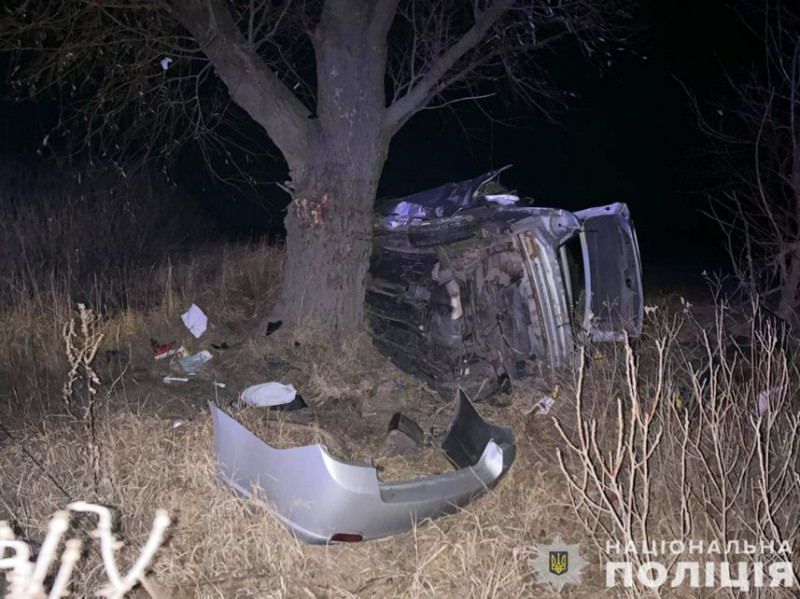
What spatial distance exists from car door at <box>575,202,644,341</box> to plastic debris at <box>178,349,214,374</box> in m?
3.25

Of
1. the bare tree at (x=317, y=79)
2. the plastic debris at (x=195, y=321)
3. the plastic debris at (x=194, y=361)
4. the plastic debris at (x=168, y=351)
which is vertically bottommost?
the plastic debris at (x=194, y=361)

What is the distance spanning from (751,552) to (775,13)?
6436 mm

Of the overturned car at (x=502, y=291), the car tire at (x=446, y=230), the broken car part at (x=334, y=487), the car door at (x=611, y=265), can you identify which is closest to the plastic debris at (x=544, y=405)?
the overturned car at (x=502, y=291)

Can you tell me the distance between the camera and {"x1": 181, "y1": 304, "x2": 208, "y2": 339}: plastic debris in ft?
22.1

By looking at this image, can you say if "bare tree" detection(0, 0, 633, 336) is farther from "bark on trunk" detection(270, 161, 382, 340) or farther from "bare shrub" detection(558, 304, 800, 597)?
"bare shrub" detection(558, 304, 800, 597)

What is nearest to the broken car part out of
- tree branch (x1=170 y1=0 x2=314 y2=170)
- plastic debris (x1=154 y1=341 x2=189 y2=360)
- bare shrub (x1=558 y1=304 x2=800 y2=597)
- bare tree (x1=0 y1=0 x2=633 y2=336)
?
bare shrub (x1=558 y1=304 x2=800 y2=597)

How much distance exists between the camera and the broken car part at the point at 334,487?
321 centimetres

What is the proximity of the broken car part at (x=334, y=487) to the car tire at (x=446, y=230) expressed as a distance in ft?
7.09

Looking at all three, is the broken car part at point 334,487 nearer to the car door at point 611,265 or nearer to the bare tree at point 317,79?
the car door at point 611,265

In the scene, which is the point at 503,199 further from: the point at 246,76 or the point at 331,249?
the point at 246,76

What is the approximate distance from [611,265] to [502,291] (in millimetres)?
1065

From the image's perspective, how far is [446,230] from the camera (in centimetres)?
564

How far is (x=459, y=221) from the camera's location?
565 centimetres

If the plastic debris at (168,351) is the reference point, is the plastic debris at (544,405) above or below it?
below
